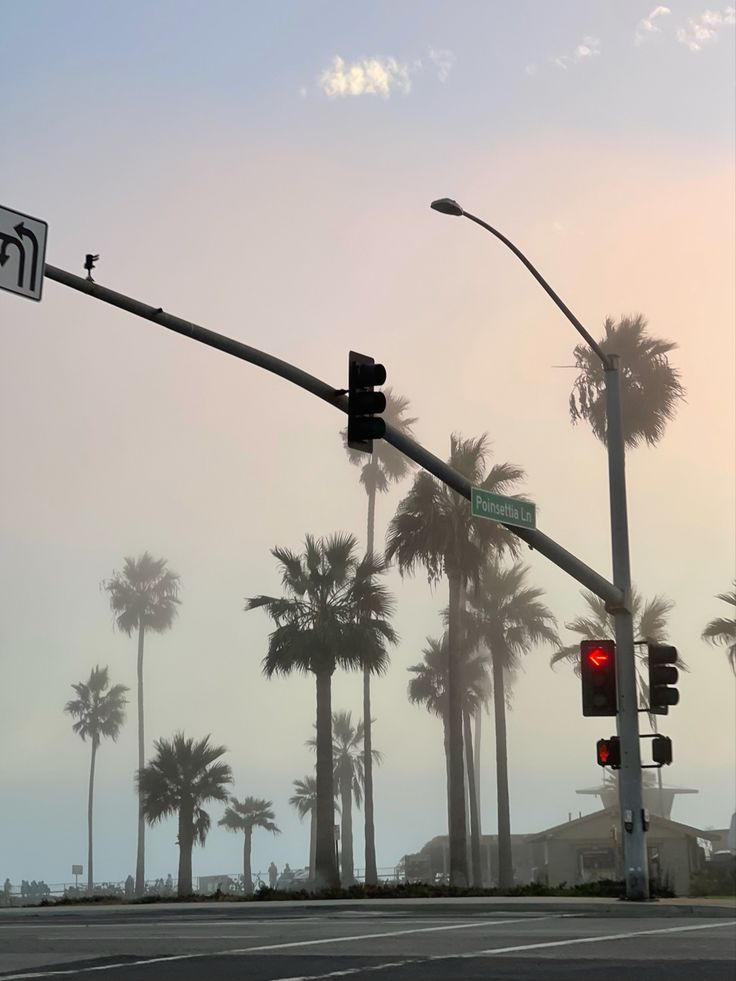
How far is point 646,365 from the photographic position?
5278 centimetres

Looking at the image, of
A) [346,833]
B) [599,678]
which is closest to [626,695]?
[599,678]

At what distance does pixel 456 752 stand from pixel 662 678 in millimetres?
24621

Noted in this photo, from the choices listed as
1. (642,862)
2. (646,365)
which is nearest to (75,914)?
(642,862)

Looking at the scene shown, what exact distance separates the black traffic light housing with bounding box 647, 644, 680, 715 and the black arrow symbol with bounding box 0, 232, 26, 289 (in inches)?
433

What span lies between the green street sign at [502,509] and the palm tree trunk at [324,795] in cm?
2614

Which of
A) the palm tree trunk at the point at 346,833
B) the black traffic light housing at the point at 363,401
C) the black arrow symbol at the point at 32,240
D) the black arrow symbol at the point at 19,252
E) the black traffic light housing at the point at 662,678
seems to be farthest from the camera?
the palm tree trunk at the point at 346,833

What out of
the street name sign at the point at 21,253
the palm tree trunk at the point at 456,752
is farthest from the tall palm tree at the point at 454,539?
the street name sign at the point at 21,253

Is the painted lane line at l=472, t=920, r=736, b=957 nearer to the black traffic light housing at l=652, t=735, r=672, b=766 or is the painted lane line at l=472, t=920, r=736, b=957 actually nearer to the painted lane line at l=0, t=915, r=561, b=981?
the painted lane line at l=0, t=915, r=561, b=981

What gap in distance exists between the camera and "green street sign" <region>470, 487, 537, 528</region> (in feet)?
59.2

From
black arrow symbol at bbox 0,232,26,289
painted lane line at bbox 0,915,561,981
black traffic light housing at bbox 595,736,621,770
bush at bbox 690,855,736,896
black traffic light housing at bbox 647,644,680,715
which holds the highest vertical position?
black arrow symbol at bbox 0,232,26,289

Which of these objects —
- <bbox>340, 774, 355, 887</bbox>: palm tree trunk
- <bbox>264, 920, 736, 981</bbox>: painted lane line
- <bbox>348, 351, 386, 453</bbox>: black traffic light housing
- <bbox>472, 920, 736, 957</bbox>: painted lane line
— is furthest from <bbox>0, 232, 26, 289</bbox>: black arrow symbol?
<bbox>340, 774, 355, 887</bbox>: palm tree trunk

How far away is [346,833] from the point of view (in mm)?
99938

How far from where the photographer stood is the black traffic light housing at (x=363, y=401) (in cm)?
1522

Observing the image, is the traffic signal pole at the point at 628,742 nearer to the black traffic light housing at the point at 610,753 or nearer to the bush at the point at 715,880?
the black traffic light housing at the point at 610,753
